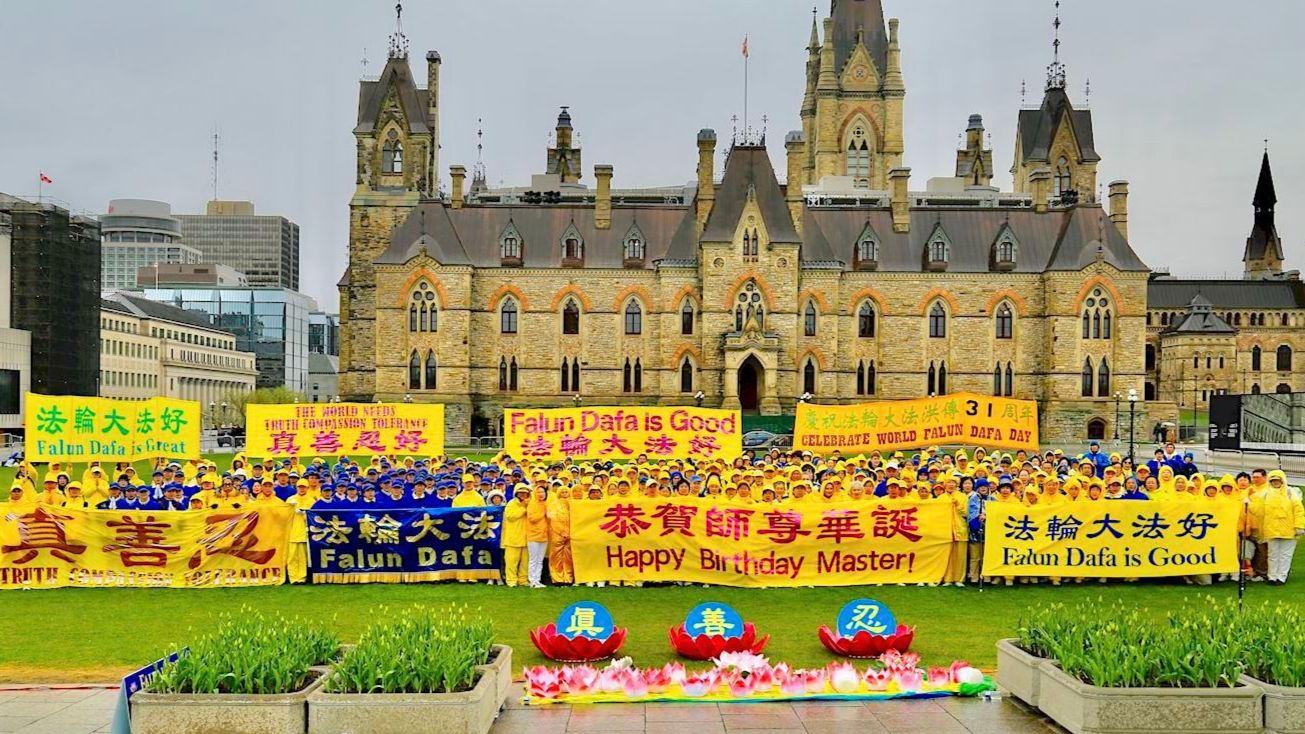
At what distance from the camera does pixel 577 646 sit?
1277 cm

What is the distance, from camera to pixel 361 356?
211 feet

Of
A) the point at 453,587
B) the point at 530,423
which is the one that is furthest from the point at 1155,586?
the point at 530,423

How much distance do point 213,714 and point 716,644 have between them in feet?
18.5

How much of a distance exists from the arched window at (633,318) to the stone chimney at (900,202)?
15.7 m

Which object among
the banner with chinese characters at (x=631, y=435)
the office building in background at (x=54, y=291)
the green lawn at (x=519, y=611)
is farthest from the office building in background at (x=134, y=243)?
the green lawn at (x=519, y=611)

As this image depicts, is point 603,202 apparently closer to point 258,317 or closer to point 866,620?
point 866,620

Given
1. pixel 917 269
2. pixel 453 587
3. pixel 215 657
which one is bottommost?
pixel 453 587

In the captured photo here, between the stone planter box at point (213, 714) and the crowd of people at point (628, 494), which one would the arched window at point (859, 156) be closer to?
the crowd of people at point (628, 494)

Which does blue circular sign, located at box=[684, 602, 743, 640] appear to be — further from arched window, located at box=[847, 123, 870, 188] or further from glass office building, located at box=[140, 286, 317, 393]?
glass office building, located at box=[140, 286, 317, 393]

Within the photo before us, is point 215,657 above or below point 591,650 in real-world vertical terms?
above

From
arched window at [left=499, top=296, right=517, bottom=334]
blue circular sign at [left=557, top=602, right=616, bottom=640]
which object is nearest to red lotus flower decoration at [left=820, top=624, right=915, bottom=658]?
blue circular sign at [left=557, top=602, right=616, bottom=640]

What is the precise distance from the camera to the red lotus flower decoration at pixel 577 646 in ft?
41.9

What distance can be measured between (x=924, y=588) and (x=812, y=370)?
44.2 metres

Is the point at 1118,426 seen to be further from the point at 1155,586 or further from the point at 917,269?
the point at 1155,586
